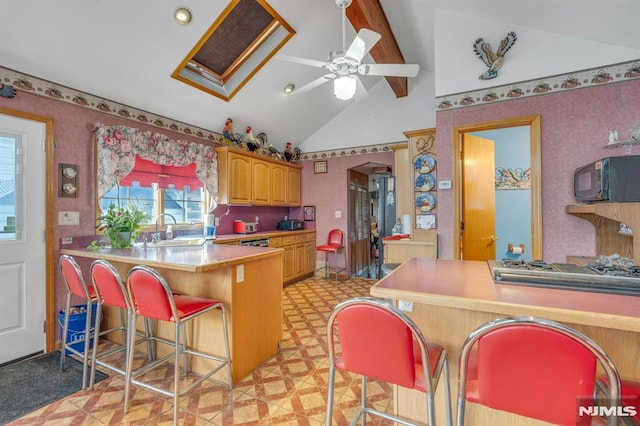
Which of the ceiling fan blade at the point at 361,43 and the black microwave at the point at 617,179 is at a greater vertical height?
the ceiling fan blade at the point at 361,43

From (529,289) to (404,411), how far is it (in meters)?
0.94

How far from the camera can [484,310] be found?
3.56ft

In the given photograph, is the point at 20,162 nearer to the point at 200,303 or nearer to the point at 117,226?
the point at 117,226

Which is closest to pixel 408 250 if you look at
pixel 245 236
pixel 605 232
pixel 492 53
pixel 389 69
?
pixel 605 232

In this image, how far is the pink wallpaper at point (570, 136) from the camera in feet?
8.18

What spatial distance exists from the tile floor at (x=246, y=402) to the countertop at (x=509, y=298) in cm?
104

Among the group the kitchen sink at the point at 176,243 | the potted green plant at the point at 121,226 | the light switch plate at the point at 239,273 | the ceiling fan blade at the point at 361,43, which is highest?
the ceiling fan blade at the point at 361,43

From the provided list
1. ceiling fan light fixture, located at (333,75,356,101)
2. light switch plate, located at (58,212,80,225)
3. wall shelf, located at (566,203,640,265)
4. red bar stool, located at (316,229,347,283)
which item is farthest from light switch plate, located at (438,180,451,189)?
light switch plate, located at (58,212,80,225)

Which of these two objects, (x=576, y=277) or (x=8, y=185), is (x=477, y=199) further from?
(x=8, y=185)

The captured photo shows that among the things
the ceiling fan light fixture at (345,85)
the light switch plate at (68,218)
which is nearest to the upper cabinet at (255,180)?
the light switch plate at (68,218)

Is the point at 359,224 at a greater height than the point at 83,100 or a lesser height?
lesser

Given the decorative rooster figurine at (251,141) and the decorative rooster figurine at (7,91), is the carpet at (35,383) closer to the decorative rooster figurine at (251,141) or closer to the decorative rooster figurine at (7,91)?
the decorative rooster figurine at (7,91)

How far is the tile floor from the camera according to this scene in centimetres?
179

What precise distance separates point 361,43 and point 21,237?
10.7 ft
